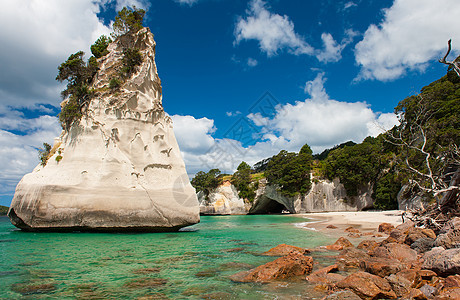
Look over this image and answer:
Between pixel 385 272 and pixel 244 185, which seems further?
pixel 244 185

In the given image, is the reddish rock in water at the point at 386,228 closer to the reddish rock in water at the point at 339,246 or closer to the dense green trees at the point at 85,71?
the reddish rock in water at the point at 339,246

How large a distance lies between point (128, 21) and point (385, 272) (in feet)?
77.7

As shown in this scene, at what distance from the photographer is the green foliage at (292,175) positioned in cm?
4778

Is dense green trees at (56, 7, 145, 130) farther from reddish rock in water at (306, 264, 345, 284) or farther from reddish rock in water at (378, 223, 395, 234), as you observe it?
reddish rock in water at (378, 223, 395, 234)

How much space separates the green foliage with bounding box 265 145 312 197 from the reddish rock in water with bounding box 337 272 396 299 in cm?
4261

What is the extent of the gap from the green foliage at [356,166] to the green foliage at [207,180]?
26.5 m

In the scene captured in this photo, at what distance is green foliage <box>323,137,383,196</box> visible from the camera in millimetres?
41562

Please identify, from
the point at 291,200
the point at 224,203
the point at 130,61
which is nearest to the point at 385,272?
the point at 130,61

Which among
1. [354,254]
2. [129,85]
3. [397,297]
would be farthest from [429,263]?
[129,85]

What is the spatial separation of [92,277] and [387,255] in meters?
9.23

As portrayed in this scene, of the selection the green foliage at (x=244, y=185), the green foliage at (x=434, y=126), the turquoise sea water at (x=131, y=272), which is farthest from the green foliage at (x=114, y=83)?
the green foliage at (x=244, y=185)

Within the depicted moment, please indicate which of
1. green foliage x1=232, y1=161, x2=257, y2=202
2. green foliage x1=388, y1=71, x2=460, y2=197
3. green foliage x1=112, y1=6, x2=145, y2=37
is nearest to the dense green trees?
green foliage x1=112, y1=6, x2=145, y2=37

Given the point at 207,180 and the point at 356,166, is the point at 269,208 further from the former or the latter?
the point at 356,166

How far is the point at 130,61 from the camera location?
20328mm
